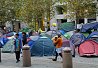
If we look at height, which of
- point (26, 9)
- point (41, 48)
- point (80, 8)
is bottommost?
point (41, 48)

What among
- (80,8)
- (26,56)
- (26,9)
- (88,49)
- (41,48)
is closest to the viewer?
(26,56)

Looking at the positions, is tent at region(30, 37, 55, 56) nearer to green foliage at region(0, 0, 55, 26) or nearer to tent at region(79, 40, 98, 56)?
tent at region(79, 40, 98, 56)

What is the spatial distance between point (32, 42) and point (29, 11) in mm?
19631

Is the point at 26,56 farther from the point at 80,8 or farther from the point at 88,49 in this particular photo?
the point at 80,8

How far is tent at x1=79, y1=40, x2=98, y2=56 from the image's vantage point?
19344 millimetres

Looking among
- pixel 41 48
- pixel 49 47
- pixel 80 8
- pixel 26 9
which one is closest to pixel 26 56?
pixel 41 48

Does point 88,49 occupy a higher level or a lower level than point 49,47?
lower

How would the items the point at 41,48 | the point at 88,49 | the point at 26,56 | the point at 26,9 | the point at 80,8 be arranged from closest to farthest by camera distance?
the point at 26,56 → the point at 88,49 → the point at 41,48 → the point at 80,8 → the point at 26,9

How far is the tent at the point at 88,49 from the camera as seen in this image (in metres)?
19.3

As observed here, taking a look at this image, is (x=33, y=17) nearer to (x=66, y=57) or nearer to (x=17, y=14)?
(x=17, y=14)

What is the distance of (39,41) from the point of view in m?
20.5

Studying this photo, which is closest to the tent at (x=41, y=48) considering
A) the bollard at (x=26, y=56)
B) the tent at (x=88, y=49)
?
the tent at (x=88, y=49)

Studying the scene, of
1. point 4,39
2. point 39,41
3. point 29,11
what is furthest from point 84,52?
point 29,11

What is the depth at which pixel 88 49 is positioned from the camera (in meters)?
19.5
